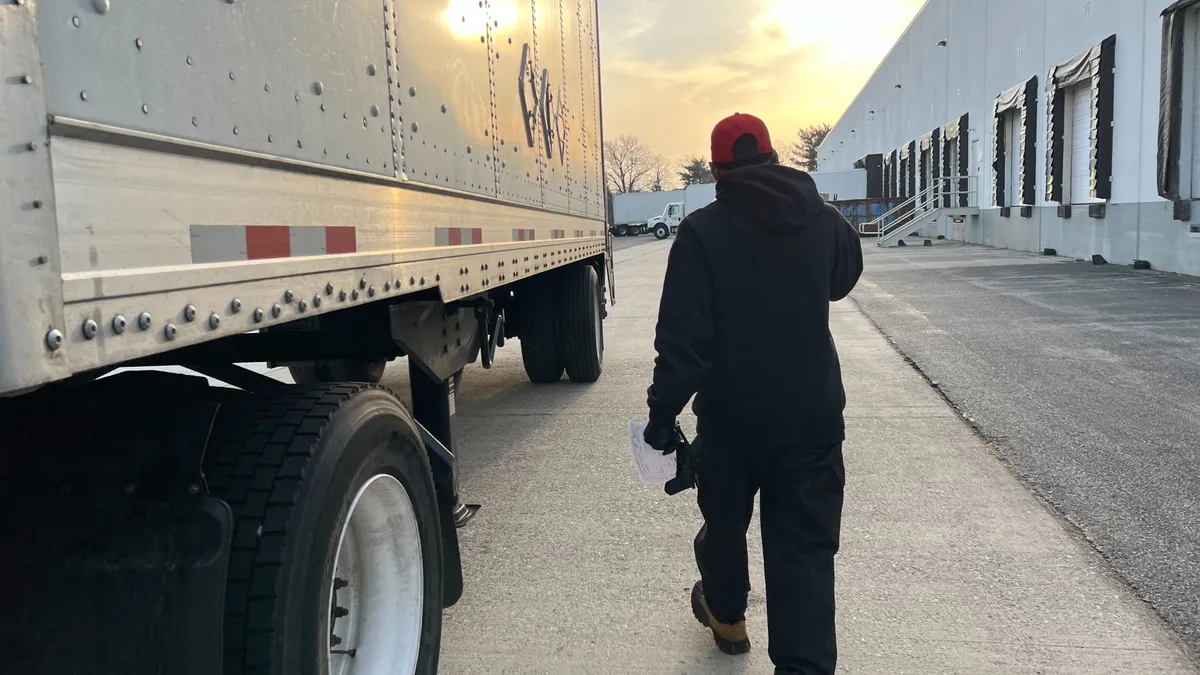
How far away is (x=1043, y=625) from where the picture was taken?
3215mm

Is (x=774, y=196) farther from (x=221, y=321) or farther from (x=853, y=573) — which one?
(x=853, y=573)

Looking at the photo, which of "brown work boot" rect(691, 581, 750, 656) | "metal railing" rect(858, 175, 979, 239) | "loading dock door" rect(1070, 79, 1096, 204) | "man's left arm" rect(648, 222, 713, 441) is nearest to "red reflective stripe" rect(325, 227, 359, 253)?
"man's left arm" rect(648, 222, 713, 441)

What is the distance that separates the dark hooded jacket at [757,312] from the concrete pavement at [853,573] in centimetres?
99

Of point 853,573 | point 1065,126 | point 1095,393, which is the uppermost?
point 1065,126

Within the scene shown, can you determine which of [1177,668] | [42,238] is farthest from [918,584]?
[42,238]

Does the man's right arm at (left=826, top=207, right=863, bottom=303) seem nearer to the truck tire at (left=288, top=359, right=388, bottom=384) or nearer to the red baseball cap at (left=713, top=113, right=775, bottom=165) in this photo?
the red baseball cap at (left=713, top=113, right=775, bottom=165)

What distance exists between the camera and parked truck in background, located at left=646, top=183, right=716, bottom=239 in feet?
174

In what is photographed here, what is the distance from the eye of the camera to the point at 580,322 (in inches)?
295

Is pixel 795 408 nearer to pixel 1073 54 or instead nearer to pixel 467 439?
pixel 467 439

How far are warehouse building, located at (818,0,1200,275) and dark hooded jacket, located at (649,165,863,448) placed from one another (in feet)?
51.4

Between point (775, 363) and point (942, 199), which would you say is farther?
point (942, 199)

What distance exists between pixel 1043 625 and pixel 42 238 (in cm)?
340

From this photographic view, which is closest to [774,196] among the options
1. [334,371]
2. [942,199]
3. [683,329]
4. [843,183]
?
[683,329]

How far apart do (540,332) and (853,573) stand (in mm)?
4303
